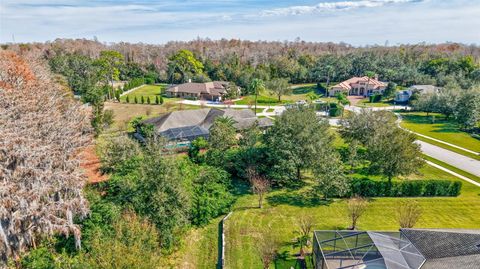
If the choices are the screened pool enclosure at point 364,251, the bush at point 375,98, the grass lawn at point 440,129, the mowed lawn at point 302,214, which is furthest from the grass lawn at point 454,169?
the bush at point 375,98

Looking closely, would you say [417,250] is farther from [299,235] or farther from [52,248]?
[52,248]

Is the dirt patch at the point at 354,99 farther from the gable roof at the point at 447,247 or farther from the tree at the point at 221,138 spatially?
the gable roof at the point at 447,247

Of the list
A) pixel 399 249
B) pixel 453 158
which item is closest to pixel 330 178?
pixel 399 249

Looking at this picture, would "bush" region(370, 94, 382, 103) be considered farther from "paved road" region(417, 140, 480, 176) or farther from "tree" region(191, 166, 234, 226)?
"tree" region(191, 166, 234, 226)

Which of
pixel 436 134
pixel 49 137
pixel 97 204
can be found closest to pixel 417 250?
pixel 97 204

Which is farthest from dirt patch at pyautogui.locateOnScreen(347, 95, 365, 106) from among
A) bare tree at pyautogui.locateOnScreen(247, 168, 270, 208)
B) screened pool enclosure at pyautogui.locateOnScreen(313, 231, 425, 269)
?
screened pool enclosure at pyautogui.locateOnScreen(313, 231, 425, 269)

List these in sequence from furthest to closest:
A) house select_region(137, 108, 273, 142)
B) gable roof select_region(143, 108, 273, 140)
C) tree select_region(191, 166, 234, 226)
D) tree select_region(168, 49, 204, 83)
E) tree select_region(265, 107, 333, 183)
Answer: tree select_region(168, 49, 204, 83) → gable roof select_region(143, 108, 273, 140) → house select_region(137, 108, 273, 142) → tree select_region(265, 107, 333, 183) → tree select_region(191, 166, 234, 226)
